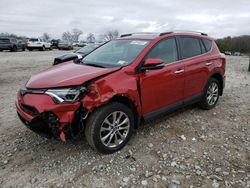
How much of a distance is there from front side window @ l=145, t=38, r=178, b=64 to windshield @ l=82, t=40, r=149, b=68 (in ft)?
0.60

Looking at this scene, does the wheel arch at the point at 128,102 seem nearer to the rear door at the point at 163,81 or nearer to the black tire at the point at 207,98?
the rear door at the point at 163,81

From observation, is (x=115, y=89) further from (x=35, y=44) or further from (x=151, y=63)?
(x=35, y=44)

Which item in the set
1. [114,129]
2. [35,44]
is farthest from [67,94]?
[35,44]

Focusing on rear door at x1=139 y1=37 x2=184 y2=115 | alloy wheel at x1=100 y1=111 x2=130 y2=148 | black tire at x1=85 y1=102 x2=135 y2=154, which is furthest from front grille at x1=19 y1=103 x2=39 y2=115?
rear door at x1=139 y1=37 x2=184 y2=115

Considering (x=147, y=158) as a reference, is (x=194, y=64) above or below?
above

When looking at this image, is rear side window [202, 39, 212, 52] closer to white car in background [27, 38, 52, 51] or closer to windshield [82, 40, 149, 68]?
windshield [82, 40, 149, 68]

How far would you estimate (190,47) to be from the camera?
490 cm

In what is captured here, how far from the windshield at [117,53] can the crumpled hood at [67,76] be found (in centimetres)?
31

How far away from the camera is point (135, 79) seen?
3.69 meters

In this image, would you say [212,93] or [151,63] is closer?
[151,63]

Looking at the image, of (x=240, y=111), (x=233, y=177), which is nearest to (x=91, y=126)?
(x=233, y=177)

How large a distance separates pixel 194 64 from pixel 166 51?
76cm

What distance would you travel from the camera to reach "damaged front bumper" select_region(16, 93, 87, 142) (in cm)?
313

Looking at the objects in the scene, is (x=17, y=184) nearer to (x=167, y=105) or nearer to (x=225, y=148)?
(x=167, y=105)
